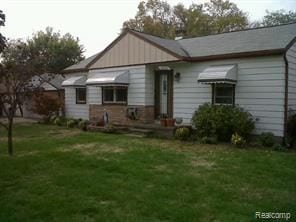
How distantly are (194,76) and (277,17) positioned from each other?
Result: 28.9m

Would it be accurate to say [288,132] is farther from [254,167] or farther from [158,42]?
[158,42]

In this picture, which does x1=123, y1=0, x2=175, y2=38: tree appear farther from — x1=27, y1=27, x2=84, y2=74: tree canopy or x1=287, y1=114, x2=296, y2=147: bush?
x1=287, y1=114, x2=296, y2=147: bush

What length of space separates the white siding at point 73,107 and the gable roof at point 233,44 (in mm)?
4276

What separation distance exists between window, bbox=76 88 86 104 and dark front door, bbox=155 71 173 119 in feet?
18.2

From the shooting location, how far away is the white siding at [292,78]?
10.6 metres

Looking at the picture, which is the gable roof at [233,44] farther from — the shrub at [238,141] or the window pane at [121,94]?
the shrub at [238,141]

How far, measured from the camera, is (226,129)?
10734 mm

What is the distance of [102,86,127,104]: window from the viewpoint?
49.2 ft

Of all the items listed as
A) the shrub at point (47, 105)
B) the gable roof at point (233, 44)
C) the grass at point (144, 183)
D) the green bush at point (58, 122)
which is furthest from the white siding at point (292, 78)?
the shrub at point (47, 105)

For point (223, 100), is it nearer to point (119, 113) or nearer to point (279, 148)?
point (279, 148)

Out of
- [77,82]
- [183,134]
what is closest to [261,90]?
[183,134]

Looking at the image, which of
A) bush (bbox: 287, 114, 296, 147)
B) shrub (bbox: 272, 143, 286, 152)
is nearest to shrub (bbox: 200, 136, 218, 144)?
shrub (bbox: 272, 143, 286, 152)

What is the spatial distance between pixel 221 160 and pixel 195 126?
3676 millimetres

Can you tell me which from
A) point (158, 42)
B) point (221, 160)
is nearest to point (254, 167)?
point (221, 160)
